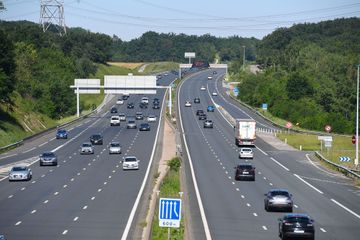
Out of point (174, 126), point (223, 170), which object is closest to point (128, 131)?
point (174, 126)

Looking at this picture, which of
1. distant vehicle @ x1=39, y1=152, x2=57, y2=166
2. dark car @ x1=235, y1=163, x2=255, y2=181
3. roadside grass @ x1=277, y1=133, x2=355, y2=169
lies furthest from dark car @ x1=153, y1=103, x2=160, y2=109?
dark car @ x1=235, y1=163, x2=255, y2=181

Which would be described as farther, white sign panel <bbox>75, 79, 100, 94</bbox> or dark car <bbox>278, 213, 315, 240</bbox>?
white sign panel <bbox>75, 79, 100, 94</bbox>

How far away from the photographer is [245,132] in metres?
91.1

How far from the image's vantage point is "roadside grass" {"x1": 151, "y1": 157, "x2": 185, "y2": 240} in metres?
31.8

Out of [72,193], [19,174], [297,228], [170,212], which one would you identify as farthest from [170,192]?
[170,212]

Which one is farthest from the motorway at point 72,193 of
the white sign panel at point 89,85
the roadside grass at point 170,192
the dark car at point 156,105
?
the dark car at point 156,105

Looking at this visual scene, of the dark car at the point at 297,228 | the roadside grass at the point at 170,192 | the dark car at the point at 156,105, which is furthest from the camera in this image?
the dark car at the point at 156,105

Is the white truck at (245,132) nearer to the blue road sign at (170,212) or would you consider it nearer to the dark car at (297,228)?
the dark car at (297,228)

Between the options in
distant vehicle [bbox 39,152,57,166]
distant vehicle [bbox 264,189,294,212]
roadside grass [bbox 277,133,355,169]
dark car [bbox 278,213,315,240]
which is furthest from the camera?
roadside grass [bbox 277,133,355,169]

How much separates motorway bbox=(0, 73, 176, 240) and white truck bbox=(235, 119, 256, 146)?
9.37 metres

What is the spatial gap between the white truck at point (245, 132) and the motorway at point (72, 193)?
9.37 meters

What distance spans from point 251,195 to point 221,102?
12343 centimetres

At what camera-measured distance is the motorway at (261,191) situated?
38156 millimetres

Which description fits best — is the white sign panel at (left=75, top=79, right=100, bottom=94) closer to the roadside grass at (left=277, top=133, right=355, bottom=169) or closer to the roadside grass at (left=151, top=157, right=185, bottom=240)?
the roadside grass at (left=277, top=133, right=355, bottom=169)
